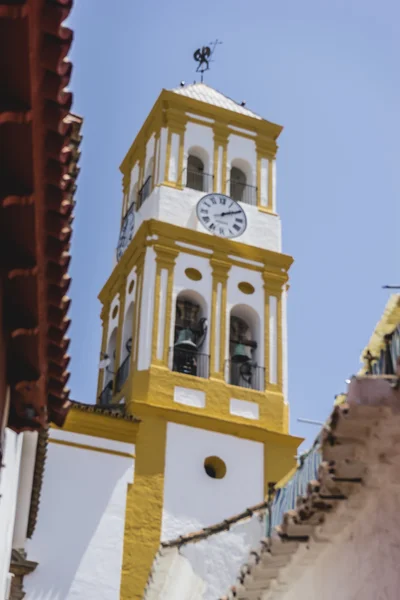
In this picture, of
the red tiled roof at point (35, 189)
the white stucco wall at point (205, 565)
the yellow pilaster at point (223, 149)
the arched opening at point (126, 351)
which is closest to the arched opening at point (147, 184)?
the yellow pilaster at point (223, 149)

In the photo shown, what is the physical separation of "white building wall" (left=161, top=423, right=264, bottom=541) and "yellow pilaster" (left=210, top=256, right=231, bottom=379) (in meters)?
1.29

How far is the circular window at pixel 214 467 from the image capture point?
14.9 m

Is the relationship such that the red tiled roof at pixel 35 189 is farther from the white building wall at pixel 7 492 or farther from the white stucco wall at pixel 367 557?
the white building wall at pixel 7 492

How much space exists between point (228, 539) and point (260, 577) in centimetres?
215

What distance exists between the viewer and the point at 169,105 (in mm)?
18922

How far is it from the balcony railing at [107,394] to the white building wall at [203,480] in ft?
7.35

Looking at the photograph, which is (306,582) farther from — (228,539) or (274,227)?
(274,227)

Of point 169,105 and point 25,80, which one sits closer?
point 25,80

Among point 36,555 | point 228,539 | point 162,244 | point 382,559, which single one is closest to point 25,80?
point 382,559

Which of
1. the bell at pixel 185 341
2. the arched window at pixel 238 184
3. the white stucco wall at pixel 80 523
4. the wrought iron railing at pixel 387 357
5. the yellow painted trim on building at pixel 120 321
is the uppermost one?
the arched window at pixel 238 184

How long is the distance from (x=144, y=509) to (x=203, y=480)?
1.18m

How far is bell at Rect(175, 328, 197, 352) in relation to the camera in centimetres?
1600

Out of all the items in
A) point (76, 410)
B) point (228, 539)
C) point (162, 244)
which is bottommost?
point (228, 539)

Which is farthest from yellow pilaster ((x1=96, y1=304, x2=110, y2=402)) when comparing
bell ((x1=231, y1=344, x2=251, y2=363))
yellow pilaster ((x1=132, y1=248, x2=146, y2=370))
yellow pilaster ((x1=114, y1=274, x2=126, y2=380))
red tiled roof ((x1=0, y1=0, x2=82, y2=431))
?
red tiled roof ((x1=0, y1=0, x2=82, y2=431))
